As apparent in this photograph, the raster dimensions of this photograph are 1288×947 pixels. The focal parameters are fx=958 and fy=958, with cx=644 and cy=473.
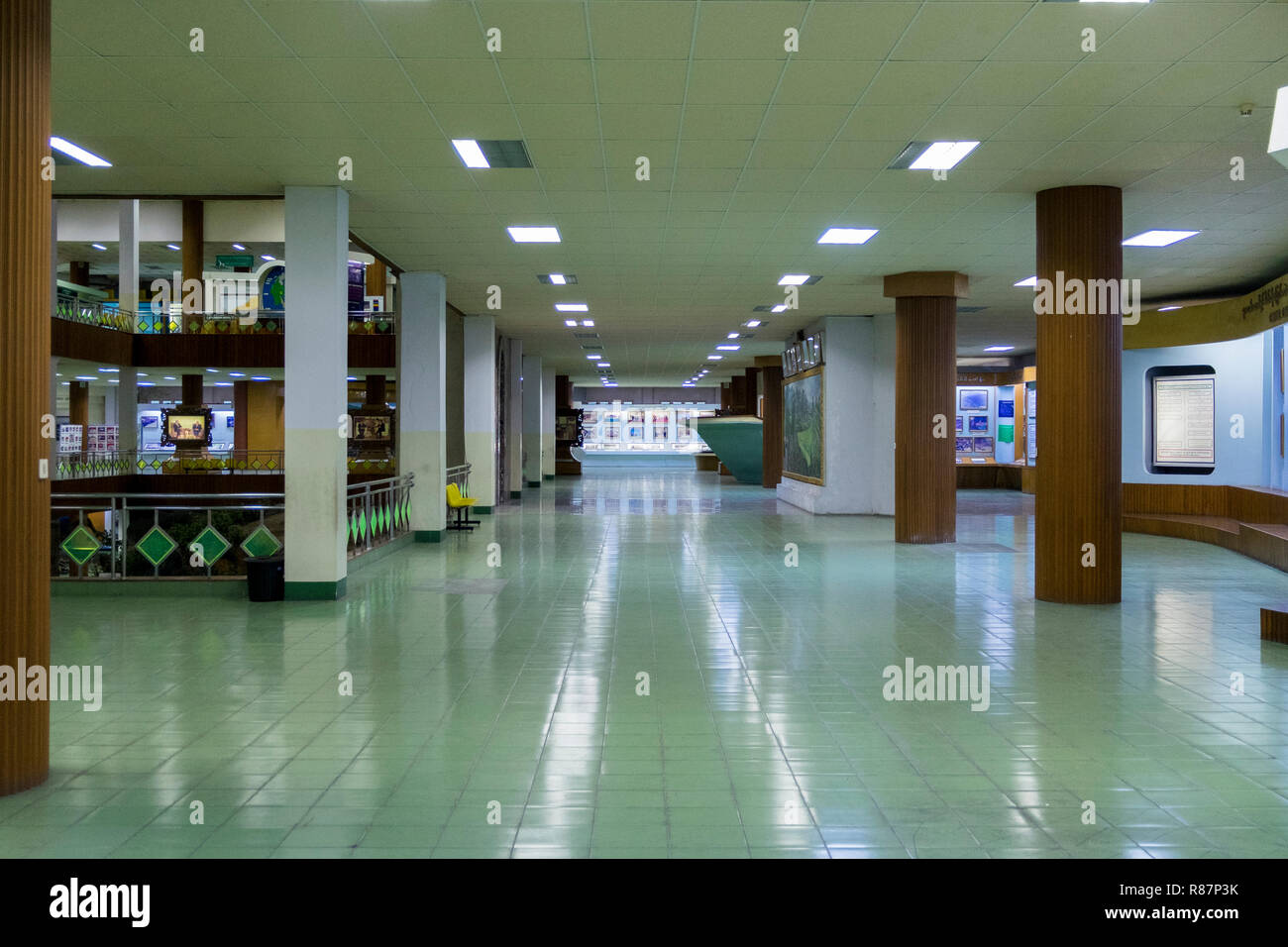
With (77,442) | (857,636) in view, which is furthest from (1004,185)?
(77,442)

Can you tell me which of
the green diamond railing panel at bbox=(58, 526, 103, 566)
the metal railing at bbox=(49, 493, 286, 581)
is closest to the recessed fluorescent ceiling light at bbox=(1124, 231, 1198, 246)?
the metal railing at bbox=(49, 493, 286, 581)

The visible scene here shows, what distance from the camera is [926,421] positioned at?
15.6m

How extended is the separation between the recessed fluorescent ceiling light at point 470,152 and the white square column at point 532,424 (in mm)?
23081

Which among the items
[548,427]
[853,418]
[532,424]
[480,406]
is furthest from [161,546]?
[548,427]

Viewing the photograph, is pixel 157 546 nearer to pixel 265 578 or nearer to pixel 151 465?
pixel 265 578

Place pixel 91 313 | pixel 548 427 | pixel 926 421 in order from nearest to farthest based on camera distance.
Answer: pixel 926 421 → pixel 91 313 → pixel 548 427

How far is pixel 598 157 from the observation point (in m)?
8.69

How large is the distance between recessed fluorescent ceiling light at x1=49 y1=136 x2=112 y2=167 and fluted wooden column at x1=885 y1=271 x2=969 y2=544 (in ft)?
36.4

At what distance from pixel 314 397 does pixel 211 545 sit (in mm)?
2103

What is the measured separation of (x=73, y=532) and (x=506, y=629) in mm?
5503
